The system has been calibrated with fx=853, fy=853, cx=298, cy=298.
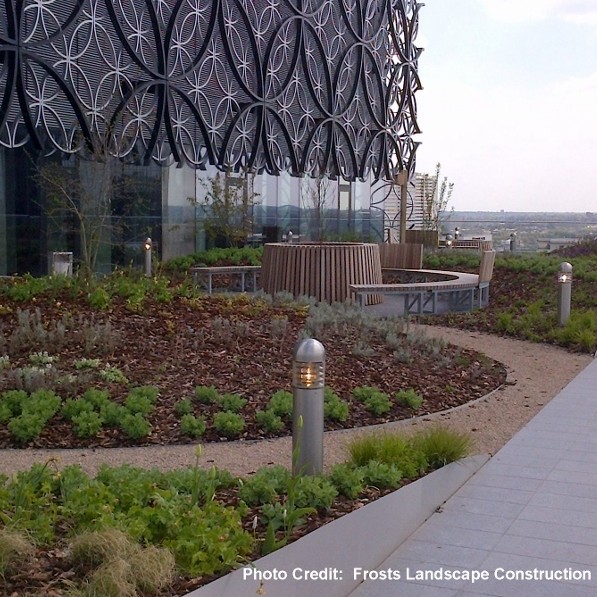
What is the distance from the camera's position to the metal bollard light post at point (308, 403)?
188 inches

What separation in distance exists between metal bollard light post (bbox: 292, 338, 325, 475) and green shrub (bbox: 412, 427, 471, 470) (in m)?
0.95

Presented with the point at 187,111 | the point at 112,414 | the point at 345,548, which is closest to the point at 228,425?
the point at 112,414

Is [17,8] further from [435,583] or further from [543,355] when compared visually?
[435,583]

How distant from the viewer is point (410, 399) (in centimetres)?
762

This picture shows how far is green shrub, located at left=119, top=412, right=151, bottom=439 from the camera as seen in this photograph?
6.40 m

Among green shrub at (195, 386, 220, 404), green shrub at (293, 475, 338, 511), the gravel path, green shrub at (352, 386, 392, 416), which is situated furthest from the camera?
green shrub at (352, 386, 392, 416)

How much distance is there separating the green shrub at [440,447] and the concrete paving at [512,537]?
24 cm

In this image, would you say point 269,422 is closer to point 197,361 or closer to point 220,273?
point 197,361

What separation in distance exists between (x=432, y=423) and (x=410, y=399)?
415 mm

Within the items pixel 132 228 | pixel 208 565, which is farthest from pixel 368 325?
pixel 132 228

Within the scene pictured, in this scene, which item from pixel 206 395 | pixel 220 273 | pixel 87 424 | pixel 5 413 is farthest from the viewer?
pixel 220 273

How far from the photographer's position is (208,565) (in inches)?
142

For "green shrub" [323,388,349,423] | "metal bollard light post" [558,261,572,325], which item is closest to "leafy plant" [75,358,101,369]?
"green shrub" [323,388,349,423]

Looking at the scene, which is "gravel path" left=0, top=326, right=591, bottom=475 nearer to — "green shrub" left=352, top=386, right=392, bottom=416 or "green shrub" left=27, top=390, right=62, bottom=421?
"green shrub" left=352, top=386, right=392, bottom=416
